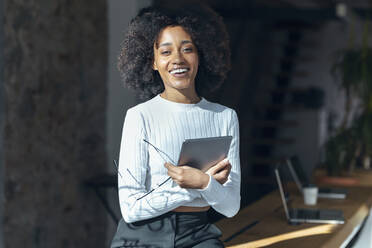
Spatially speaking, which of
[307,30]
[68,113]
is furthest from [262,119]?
[68,113]

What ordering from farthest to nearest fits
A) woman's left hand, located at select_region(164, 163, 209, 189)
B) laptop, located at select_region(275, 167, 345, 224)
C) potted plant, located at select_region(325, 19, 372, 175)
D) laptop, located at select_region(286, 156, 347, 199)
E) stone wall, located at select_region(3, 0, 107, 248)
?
potted plant, located at select_region(325, 19, 372, 175) < stone wall, located at select_region(3, 0, 107, 248) < laptop, located at select_region(286, 156, 347, 199) < laptop, located at select_region(275, 167, 345, 224) < woman's left hand, located at select_region(164, 163, 209, 189)

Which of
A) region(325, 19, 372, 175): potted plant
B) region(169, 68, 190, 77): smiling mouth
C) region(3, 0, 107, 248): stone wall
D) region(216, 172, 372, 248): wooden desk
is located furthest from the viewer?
region(325, 19, 372, 175): potted plant

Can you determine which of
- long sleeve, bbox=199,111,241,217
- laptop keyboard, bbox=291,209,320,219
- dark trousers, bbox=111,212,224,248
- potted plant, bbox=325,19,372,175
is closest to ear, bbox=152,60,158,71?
long sleeve, bbox=199,111,241,217

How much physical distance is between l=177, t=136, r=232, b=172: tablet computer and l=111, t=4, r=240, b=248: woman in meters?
0.02

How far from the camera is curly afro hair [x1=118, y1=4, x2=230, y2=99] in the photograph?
5.06ft

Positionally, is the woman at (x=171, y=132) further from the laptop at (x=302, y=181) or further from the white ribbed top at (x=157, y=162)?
the laptop at (x=302, y=181)

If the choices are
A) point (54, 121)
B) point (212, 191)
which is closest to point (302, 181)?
point (54, 121)

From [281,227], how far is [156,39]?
128 centimetres

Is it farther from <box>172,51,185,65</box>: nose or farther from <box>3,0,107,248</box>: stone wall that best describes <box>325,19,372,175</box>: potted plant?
<box>172,51,185,65</box>: nose

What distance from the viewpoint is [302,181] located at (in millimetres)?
3168

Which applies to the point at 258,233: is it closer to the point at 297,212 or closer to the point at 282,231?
the point at 282,231

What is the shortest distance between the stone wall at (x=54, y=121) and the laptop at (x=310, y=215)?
171 cm

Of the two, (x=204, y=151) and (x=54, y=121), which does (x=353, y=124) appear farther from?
(x=204, y=151)

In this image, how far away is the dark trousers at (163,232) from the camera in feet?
4.99
